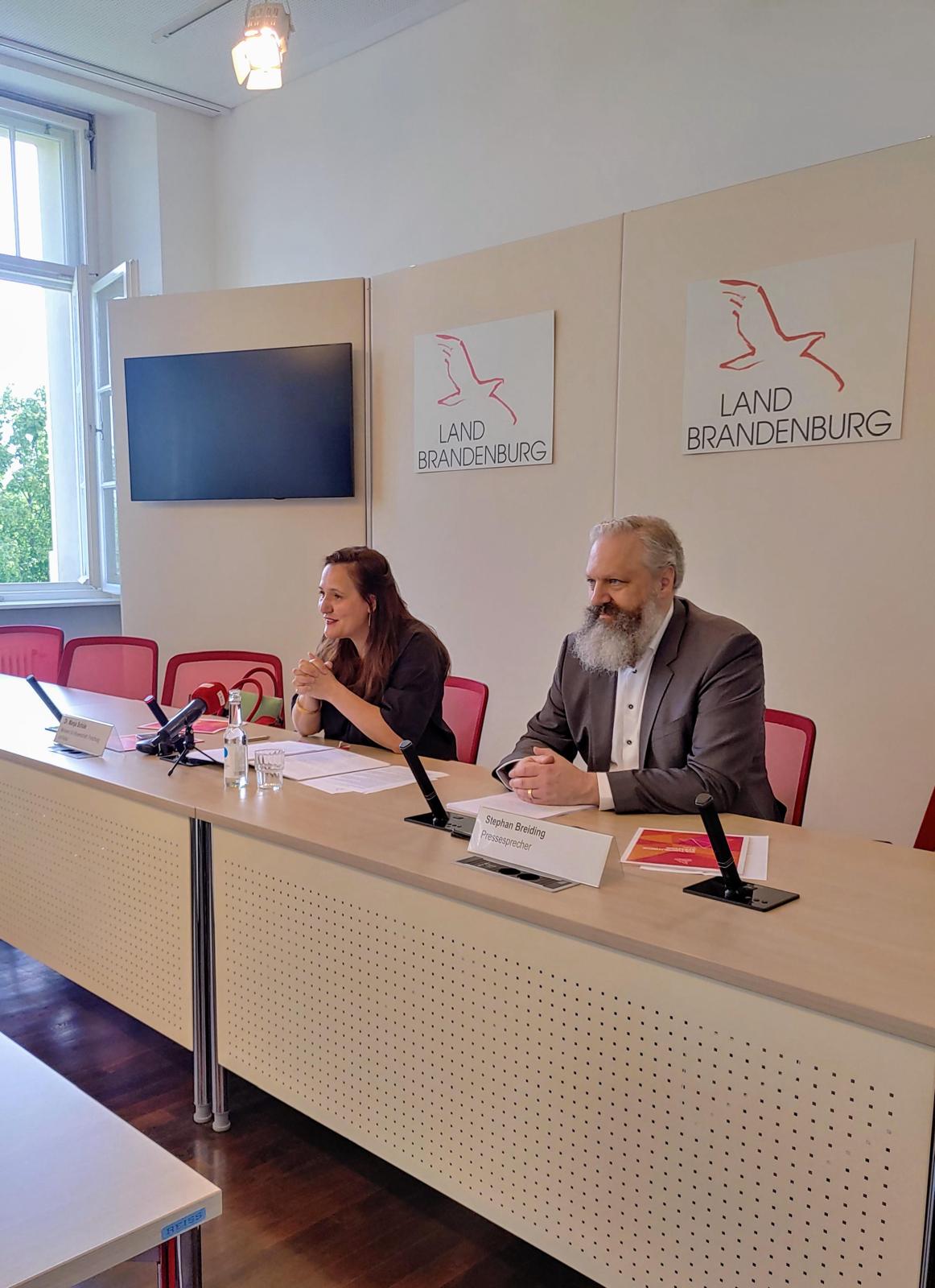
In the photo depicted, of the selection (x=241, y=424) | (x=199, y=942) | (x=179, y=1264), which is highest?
(x=241, y=424)

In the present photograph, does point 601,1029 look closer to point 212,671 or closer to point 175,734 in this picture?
point 175,734

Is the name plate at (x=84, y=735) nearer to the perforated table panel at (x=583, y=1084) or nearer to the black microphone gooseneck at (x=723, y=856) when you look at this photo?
the perforated table panel at (x=583, y=1084)

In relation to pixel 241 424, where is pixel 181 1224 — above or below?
below

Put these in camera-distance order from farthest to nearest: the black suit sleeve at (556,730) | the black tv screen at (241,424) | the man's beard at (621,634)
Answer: the black tv screen at (241,424) < the black suit sleeve at (556,730) < the man's beard at (621,634)

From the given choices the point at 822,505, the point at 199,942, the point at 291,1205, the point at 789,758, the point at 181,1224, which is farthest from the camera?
the point at 822,505

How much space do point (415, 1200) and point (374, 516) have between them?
3535mm

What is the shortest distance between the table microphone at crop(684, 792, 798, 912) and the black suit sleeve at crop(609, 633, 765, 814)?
464mm

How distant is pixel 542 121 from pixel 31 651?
3.51 meters

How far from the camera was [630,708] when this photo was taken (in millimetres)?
2410

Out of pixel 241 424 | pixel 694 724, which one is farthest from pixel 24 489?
pixel 694 724

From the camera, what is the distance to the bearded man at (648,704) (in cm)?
212

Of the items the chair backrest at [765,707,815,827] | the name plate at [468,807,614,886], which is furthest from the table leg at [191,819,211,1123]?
the chair backrest at [765,707,815,827]

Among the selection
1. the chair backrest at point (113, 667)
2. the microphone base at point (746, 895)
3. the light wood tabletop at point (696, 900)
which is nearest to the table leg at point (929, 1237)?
the light wood tabletop at point (696, 900)

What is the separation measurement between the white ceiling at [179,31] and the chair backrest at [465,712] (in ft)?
12.7
